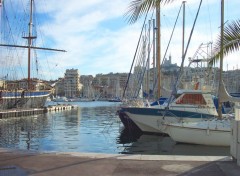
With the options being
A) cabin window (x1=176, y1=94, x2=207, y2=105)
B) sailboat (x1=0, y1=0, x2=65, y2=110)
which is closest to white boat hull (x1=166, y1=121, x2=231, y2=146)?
cabin window (x1=176, y1=94, x2=207, y2=105)

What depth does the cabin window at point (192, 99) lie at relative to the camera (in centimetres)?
2749

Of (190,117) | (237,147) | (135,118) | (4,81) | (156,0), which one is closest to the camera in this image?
(156,0)

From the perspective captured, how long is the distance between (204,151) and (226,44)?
11419 mm

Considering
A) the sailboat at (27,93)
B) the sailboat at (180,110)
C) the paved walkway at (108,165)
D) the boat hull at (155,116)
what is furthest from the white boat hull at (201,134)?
the sailboat at (27,93)

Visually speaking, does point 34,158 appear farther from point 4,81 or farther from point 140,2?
point 4,81

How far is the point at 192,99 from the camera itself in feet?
90.8

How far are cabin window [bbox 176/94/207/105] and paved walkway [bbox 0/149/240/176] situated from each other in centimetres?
1704

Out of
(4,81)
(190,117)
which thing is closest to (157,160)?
(190,117)

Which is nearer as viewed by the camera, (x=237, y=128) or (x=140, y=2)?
(x=140, y=2)

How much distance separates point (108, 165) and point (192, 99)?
1912cm

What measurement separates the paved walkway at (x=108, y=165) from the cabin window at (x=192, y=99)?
17040mm

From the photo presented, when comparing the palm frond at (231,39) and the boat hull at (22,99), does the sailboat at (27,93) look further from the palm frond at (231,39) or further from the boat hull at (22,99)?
the palm frond at (231,39)

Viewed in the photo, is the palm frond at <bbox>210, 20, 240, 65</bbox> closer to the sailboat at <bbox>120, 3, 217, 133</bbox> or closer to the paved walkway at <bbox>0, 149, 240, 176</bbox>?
the paved walkway at <bbox>0, 149, 240, 176</bbox>

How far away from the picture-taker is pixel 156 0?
23.4 ft
